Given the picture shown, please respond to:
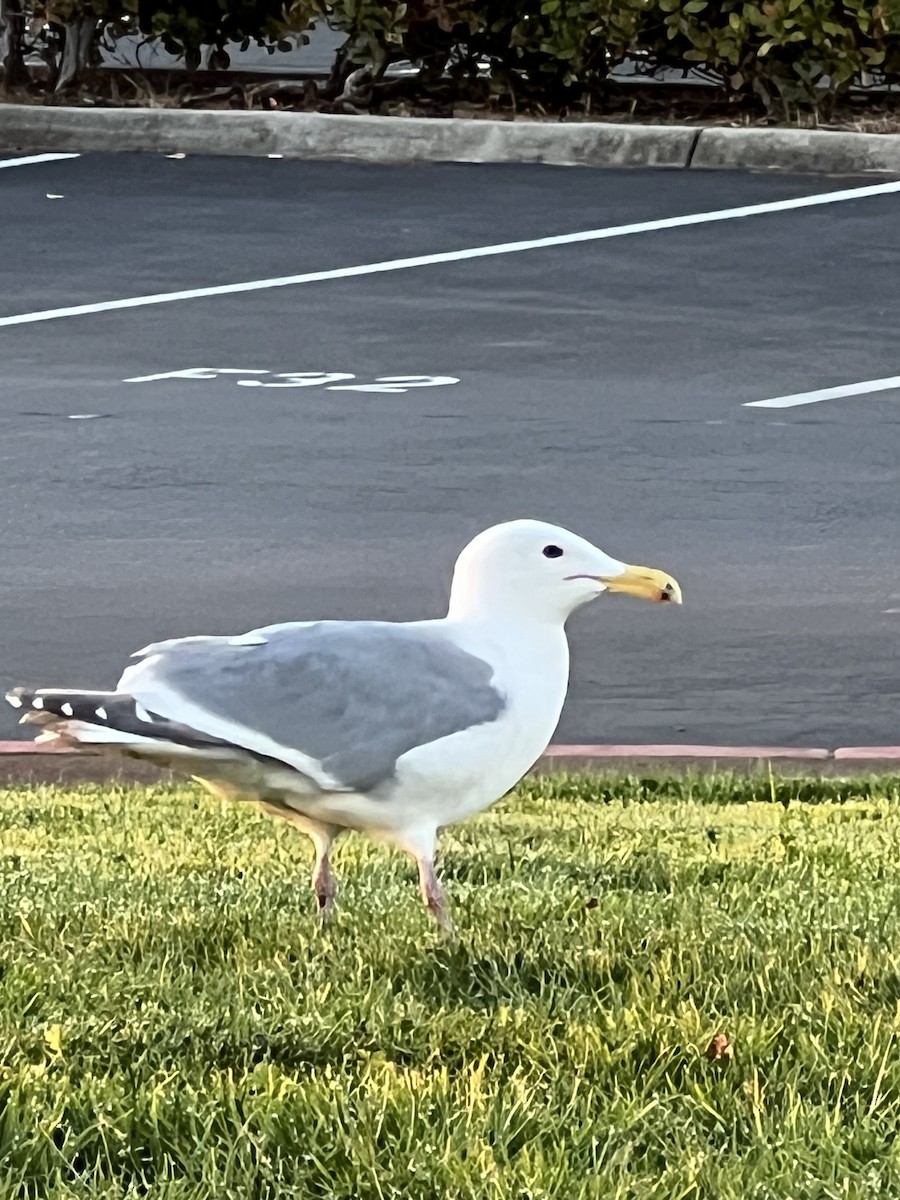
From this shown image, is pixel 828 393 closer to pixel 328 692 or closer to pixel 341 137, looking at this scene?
pixel 341 137

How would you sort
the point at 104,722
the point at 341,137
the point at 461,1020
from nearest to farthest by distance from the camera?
the point at 104,722 → the point at 461,1020 → the point at 341,137

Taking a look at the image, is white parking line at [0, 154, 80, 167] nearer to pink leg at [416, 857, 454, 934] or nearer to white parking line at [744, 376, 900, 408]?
white parking line at [744, 376, 900, 408]

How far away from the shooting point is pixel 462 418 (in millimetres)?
9773

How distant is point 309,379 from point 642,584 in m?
6.56

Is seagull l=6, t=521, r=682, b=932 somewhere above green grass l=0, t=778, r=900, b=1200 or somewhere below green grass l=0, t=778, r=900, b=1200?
above

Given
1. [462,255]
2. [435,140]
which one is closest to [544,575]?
[462,255]

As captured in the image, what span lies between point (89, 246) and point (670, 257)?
310 cm

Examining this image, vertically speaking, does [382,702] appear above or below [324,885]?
above

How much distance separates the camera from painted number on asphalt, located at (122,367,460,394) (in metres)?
10.3

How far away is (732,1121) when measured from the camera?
3.43m

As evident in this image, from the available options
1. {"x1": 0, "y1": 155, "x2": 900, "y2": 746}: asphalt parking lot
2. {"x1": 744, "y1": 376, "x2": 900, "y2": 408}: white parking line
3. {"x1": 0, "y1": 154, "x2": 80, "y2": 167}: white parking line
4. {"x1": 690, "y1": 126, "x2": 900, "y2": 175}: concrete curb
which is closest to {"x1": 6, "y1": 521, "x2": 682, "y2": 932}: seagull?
{"x1": 0, "y1": 155, "x2": 900, "y2": 746}: asphalt parking lot

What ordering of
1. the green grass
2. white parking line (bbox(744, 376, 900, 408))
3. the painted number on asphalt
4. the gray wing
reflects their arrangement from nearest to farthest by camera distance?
1. the green grass
2. the gray wing
3. white parking line (bbox(744, 376, 900, 408))
4. the painted number on asphalt

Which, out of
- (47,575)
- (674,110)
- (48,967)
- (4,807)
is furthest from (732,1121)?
(674,110)

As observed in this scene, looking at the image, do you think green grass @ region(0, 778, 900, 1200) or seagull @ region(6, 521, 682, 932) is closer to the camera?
green grass @ region(0, 778, 900, 1200)
